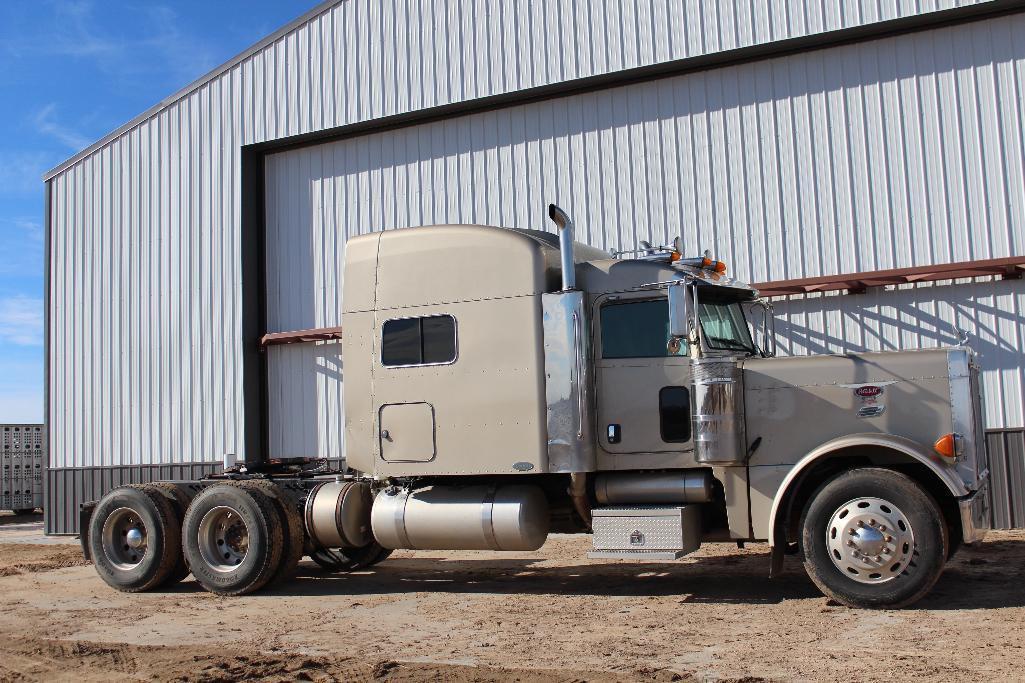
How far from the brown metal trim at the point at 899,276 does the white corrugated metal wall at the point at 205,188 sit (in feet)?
9.66

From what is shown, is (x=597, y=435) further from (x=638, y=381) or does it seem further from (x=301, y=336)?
(x=301, y=336)

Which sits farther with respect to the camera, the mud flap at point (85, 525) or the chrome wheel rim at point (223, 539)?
the mud flap at point (85, 525)

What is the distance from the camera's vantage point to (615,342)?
9164 mm

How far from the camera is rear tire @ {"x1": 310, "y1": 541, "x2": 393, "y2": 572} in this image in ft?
39.1

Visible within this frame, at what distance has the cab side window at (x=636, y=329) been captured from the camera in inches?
355

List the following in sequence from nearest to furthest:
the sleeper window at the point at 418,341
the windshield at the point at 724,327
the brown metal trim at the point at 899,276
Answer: the windshield at the point at 724,327, the sleeper window at the point at 418,341, the brown metal trim at the point at 899,276

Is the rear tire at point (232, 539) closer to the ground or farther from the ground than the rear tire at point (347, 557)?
farther from the ground

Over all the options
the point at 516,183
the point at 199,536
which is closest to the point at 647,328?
the point at 199,536

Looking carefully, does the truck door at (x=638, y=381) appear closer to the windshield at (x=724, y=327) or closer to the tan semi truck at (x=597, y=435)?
the tan semi truck at (x=597, y=435)

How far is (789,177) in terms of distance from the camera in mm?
15133

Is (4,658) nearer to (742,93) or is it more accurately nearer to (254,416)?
(254,416)

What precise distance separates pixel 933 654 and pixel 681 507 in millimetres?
2750

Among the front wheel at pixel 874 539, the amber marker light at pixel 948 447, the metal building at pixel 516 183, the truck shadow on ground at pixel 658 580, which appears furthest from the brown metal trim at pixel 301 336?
the amber marker light at pixel 948 447

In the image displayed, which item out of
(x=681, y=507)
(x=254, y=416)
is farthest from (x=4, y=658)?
(x=254, y=416)
